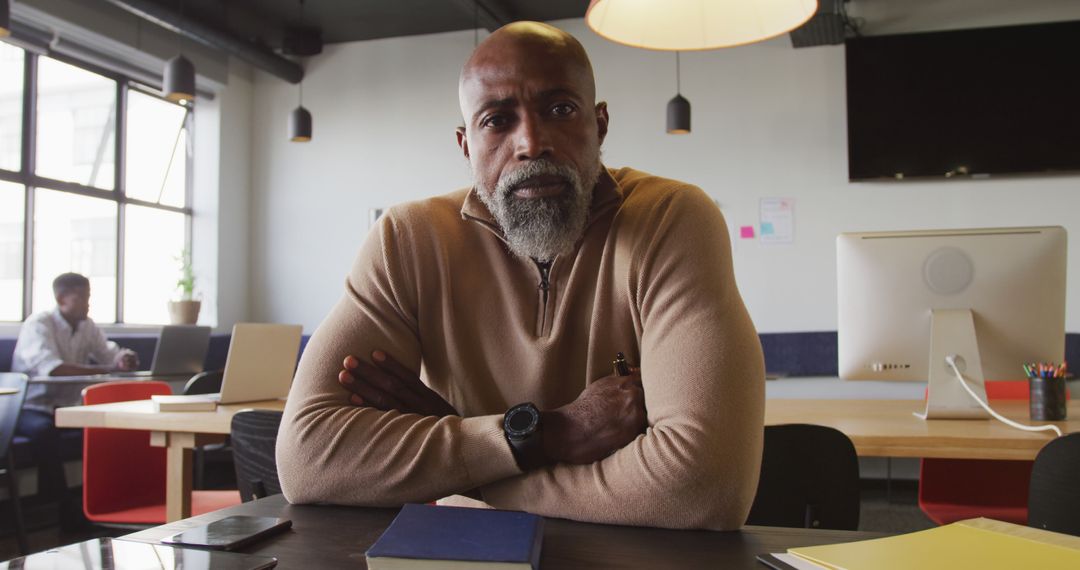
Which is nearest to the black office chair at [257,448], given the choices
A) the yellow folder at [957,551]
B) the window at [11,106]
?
the yellow folder at [957,551]

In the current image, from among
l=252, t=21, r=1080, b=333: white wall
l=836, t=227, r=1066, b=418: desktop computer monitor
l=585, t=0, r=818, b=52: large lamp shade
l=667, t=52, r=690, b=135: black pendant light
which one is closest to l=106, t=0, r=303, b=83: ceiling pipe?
l=252, t=21, r=1080, b=333: white wall

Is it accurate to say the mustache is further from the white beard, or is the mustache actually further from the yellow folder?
the yellow folder

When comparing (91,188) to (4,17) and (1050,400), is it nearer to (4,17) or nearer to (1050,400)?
(4,17)

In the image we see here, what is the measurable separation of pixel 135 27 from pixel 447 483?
6.37 metres

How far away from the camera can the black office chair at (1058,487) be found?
1.49 m

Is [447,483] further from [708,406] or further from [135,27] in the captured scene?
[135,27]

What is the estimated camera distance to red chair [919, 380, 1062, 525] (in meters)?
2.22

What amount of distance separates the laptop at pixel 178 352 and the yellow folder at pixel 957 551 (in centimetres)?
471

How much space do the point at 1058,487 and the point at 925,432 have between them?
0.44 m

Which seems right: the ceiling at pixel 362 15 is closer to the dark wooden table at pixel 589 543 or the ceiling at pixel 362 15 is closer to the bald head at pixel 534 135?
the bald head at pixel 534 135

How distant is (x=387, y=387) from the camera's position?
4.47 ft

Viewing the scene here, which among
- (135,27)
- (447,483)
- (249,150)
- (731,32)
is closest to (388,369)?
(447,483)

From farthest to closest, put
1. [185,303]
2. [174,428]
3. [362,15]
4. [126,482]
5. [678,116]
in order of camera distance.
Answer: [362,15] → [185,303] → [678,116] → [126,482] → [174,428]

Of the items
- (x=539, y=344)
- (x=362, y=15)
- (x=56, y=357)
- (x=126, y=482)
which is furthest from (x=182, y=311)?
(x=539, y=344)
